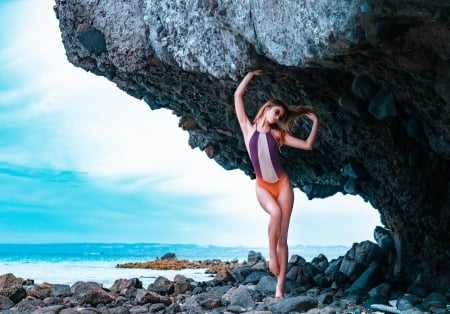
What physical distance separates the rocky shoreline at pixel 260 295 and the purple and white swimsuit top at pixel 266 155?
5.01 ft

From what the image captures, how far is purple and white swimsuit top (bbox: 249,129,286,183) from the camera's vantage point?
7695 mm

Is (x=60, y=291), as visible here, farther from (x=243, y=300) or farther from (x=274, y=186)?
(x=274, y=186)

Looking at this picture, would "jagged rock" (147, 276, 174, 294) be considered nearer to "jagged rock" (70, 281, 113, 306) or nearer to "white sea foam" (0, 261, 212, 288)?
"jagged rock" (70, 281, 113, 306)

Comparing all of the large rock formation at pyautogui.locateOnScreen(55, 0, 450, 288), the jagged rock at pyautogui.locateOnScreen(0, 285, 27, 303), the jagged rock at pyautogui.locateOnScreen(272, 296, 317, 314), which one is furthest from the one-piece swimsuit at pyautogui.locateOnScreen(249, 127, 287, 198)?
the jagged rock at pyautogui.locateOnScreen(0, 285, 27, 303)

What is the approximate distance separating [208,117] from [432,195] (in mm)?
4556

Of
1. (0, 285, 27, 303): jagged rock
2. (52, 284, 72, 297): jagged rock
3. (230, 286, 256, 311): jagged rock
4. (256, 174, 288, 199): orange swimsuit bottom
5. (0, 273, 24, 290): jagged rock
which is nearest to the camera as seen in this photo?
(256, 174, 288, 199): orange swimsuit bottom

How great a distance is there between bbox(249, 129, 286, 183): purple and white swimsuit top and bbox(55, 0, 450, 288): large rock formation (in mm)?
1158

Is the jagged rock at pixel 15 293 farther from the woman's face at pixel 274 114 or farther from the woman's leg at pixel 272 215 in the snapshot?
the woman's face at pixel 274 114

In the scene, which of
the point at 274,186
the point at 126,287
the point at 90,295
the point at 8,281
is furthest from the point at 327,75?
the point at 8,281

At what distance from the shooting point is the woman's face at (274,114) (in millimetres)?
7684

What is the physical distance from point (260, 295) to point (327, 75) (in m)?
3.29

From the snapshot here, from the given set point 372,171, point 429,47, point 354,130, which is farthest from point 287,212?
point 372,171

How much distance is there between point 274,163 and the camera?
7.75m

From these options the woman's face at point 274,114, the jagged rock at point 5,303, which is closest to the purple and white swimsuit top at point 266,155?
the woman's face at point 274,114
